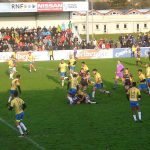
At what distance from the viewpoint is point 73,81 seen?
2780cm

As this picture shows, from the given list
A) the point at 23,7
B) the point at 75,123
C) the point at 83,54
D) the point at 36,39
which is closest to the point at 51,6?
the point at 23,7

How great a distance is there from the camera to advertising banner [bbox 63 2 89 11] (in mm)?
62281

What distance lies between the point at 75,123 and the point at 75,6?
41.5m

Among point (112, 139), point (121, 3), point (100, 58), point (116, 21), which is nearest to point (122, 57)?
point (100, 58)

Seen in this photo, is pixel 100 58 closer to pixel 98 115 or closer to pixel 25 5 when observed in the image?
pixel 25 5

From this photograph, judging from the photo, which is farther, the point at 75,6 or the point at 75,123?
the point at 75,6

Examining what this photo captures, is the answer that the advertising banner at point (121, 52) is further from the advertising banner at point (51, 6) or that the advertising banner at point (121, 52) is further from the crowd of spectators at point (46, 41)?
the advertising banner at point (51, 6)

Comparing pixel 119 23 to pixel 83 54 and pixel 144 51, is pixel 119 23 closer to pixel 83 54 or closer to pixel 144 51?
pixel 144 51

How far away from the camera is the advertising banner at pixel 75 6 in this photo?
62.3 metres

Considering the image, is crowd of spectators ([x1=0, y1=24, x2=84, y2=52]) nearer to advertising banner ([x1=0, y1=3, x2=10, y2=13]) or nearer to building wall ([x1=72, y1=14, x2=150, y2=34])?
advertising banner ([x1=0, y1=3, x2=10, y2=13])

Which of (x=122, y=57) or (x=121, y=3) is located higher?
(x=121, y=3)

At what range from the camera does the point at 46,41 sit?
58.2m

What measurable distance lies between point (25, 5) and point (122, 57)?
1367 centimetres

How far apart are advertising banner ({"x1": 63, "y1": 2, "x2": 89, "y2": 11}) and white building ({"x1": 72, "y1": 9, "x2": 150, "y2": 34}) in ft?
133
